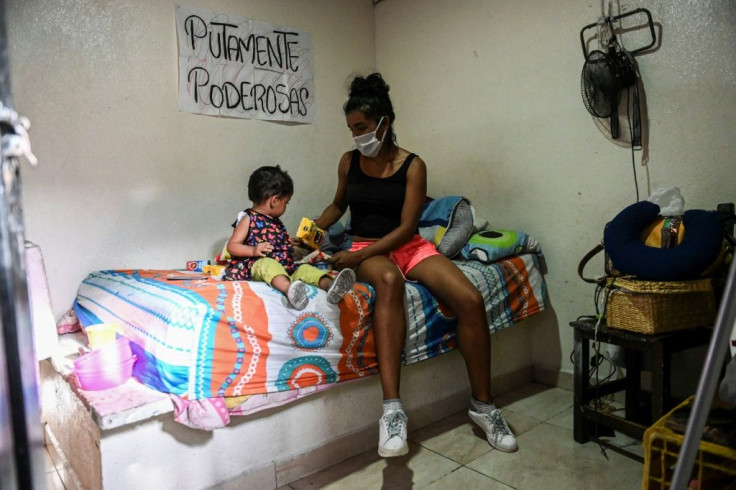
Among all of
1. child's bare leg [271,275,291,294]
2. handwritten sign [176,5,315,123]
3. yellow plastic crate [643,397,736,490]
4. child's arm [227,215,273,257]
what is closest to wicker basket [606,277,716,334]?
yellow plastic crate [643,397,736,490]

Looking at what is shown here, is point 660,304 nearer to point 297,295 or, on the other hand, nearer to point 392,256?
point 392,256

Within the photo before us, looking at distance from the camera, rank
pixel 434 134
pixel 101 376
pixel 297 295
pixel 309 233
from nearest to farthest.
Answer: pixel 101 376 < pixel 297 295 < pixel 309 233 < pixel 434 134

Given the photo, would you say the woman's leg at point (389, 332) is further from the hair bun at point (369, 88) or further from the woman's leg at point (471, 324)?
the hair bun at point (369, 88)

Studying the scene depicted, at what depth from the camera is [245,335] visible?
1.51 metres

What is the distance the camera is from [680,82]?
1.98m

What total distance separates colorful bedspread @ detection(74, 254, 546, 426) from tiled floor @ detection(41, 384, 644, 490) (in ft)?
1.05

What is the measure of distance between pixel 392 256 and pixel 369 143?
473 mm

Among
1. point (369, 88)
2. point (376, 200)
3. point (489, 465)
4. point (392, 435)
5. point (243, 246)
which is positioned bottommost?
point (489, 465)

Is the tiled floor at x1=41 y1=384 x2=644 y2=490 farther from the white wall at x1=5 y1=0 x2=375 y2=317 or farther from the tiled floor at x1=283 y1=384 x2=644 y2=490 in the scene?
the white wall at x1=5 y1=0 x2=375 y2=317

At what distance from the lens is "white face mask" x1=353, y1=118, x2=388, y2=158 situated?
80.3 inches

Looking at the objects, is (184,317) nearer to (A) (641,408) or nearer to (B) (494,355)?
(B) (494,355)

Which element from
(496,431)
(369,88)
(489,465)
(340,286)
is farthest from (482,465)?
(369,88)

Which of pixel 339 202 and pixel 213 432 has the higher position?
pixel 339 202

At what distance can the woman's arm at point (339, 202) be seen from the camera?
2.29m
